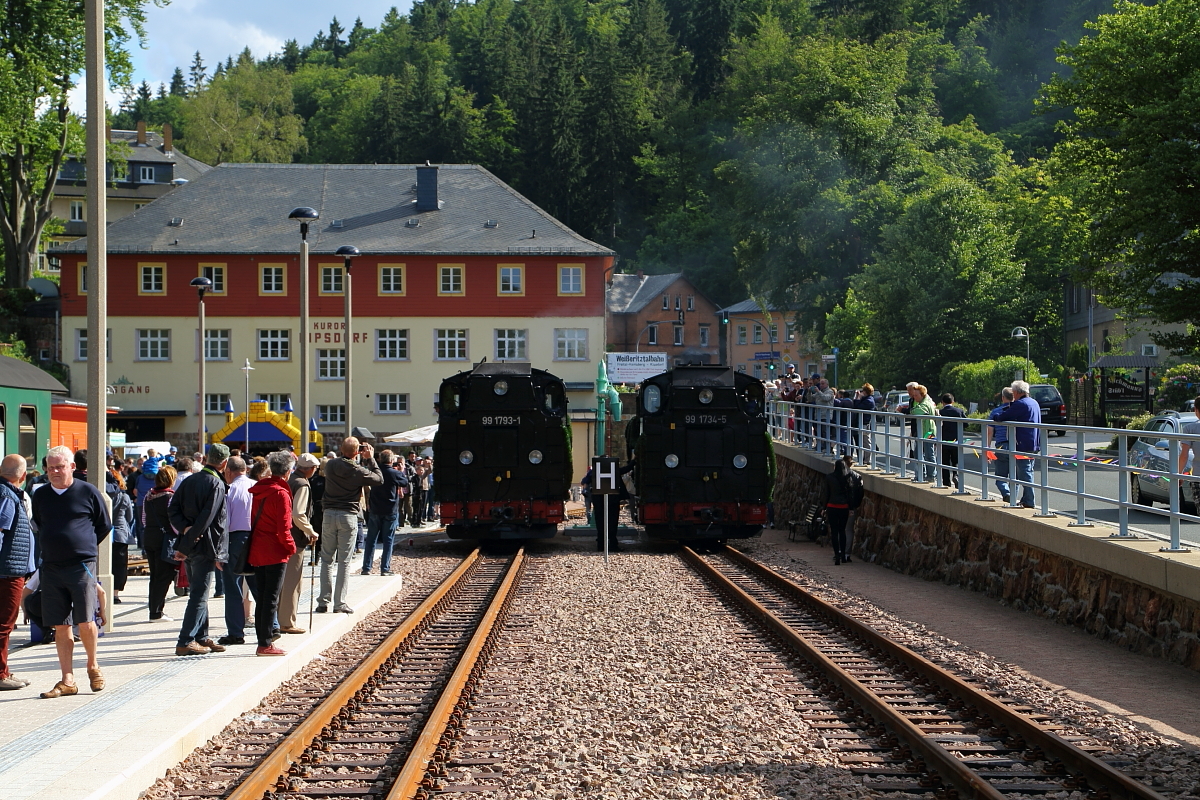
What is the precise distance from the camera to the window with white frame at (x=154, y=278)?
182 feet

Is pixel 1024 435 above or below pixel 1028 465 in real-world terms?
above

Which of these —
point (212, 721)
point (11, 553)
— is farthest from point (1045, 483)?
point (11, 553)

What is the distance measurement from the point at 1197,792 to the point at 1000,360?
4041 cm

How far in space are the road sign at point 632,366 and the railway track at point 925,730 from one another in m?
45.2

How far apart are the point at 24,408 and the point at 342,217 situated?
3625 cm

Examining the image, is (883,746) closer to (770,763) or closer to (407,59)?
(770,763)

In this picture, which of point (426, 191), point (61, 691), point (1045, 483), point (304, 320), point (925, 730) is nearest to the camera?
point (925, 730)

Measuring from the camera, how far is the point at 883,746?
27.5 feet

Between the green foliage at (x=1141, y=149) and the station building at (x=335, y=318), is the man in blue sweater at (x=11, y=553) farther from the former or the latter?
the station building at (x=335, y=318)

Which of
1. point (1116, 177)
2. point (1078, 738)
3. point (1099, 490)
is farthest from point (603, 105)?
point (1078, 738)

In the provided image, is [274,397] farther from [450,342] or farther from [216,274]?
[450,342]

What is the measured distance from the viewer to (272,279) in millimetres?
56000

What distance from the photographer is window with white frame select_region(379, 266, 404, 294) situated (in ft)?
183

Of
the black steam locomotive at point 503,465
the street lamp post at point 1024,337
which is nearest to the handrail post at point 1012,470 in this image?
the black steam locomotive at point 503,465
